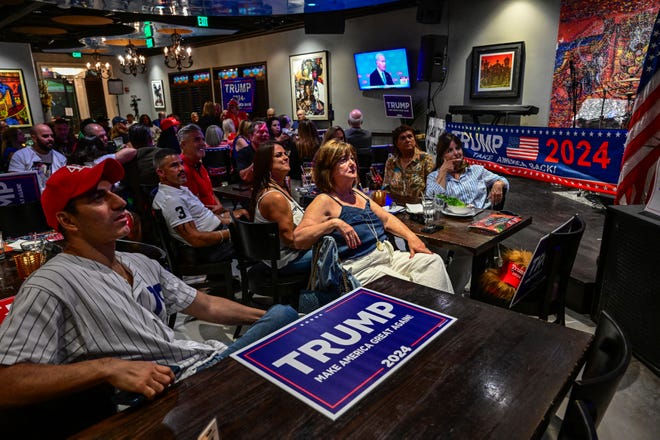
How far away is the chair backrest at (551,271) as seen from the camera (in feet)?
6.95

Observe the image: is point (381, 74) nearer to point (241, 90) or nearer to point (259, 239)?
point (241, 90)

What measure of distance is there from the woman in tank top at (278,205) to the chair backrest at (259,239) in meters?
0.13

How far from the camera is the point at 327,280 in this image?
2.14m

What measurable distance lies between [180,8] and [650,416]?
8528mm

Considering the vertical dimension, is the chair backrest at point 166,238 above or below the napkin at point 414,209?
below

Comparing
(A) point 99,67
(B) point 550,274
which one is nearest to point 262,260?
(B) point 550,274

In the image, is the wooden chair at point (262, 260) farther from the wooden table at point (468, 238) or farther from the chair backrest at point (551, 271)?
the chair backrest at point (551, 271)

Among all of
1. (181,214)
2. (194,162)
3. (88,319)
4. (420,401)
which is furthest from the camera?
(194,162)

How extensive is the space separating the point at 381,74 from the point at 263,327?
27.6ft

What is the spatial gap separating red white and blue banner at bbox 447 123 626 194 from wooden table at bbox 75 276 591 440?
286 cm

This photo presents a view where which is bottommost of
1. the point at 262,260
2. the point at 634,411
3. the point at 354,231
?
the point at 634,411

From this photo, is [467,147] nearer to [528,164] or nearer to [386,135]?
[528,164]

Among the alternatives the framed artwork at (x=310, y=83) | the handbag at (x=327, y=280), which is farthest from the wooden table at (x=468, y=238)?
the framed artwork at (x=310, y=83)

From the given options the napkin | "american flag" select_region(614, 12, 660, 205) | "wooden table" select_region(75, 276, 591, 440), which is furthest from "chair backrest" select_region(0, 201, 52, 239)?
"american flag" select_region(614, 12, 660, 205)
